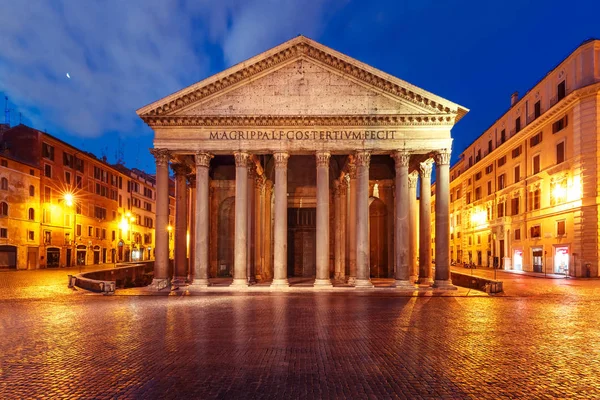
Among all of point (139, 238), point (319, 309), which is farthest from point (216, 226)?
point (139, 238)

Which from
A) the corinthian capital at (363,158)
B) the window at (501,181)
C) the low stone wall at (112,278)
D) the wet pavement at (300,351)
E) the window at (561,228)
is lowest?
the low stone wall at (112,278)

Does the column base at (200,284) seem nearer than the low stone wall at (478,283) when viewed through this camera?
No

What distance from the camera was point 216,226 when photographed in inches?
1341

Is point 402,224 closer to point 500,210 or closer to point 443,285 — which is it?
point 443,285

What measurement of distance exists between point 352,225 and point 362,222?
12.3 feet

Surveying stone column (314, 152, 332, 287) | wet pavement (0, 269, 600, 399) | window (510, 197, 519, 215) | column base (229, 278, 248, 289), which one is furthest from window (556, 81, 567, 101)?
column base (229, 278, 248, 289)

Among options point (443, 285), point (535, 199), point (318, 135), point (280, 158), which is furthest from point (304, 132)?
point (535, 199)

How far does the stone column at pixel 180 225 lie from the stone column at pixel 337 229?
1006 centimetres

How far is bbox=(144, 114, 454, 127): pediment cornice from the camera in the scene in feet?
81.9

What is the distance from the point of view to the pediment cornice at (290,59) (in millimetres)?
24750

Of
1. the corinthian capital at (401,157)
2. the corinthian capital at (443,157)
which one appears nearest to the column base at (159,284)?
the corinthian capital at (401,157)

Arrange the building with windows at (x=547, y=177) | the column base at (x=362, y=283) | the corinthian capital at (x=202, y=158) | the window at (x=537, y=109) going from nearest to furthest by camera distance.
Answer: the column base at (x=362, y=283), the corinthian capital at (x=202, y=158), the building with windows at (x=547, y=177), the window at (x=537, y=109)

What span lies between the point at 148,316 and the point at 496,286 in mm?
16494

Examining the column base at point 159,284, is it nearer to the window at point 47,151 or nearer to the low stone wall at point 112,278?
the low stone wall at point 112,278
